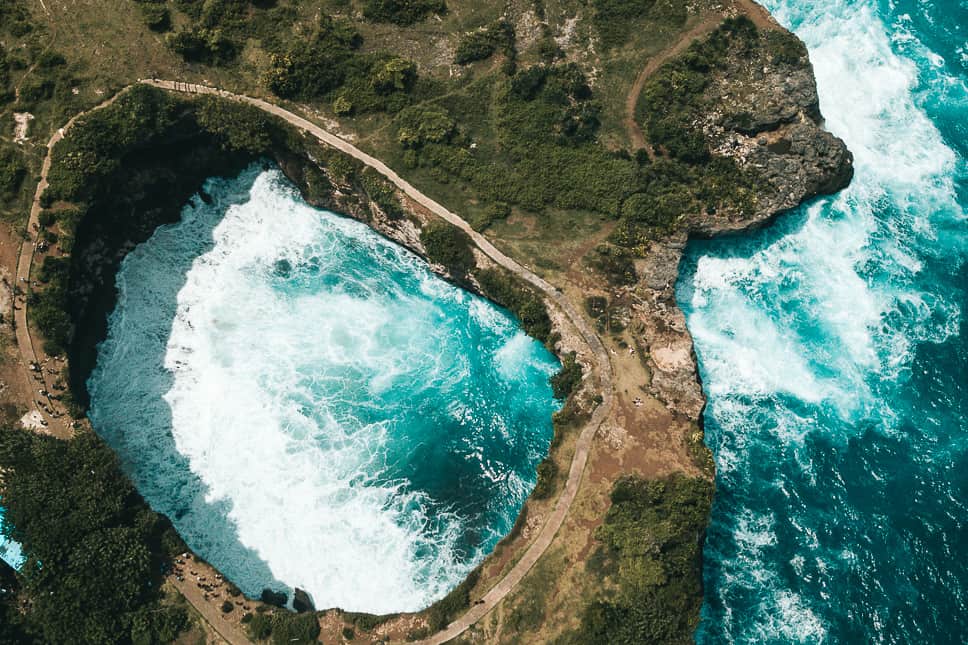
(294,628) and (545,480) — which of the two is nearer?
(294,628)

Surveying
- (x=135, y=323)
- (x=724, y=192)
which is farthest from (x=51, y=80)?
(x=724, y=192)

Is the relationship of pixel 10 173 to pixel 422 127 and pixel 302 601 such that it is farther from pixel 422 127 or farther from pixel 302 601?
pixel 302 601

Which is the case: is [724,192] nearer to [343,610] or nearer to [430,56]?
[430,56]

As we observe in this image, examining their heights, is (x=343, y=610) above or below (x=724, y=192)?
below

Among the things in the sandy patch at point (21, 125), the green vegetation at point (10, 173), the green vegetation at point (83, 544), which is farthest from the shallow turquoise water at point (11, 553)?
the sandy patch at point (21, 125)

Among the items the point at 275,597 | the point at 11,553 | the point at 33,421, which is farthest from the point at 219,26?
the point at 275,597

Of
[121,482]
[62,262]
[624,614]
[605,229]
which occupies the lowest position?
[121,482]

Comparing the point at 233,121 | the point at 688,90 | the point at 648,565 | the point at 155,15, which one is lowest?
the point at 648,565
